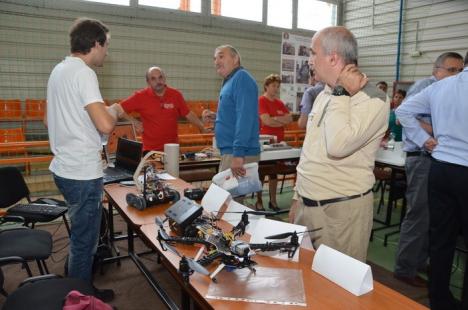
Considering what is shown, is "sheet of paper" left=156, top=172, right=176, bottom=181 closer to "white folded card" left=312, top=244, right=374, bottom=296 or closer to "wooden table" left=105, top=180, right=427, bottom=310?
"wooden table" left=105, top=180, right=427, bottom=310

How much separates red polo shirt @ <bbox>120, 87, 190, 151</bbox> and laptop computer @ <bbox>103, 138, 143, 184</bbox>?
1.96 ft

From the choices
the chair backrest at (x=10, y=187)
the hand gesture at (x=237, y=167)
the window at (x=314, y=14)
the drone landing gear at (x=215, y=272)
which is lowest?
the chair backrest at (x=10, y=187)

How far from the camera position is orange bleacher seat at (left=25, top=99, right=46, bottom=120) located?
6.26 metres

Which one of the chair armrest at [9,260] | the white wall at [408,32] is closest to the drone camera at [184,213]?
the chair armrest at [9,260]

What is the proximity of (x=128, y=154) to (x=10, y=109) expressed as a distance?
14.7 feet

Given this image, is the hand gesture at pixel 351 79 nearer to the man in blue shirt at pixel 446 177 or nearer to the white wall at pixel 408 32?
the man in blue shirt at pixel 446 177

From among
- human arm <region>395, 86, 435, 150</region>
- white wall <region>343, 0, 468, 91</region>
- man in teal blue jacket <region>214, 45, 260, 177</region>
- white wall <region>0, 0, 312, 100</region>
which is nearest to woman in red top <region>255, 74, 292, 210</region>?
man in teal blue jacket <region>214, 45, 260, 177</region>

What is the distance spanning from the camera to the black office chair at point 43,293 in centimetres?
144

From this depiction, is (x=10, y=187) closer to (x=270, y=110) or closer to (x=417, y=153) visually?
(x=270, y=110)

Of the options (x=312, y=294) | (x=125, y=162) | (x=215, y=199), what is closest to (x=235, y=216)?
(x=215, y=199)

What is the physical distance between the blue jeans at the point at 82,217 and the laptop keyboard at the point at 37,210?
85 centimetres

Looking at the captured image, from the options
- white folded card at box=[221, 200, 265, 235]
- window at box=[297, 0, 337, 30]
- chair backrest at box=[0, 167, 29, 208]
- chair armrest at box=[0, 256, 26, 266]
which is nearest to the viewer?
white folded card at box=[221, 200, 265, 235]

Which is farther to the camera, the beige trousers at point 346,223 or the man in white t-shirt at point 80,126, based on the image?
the man in white t-shirt at point 80,126

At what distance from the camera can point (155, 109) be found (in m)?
3.51
